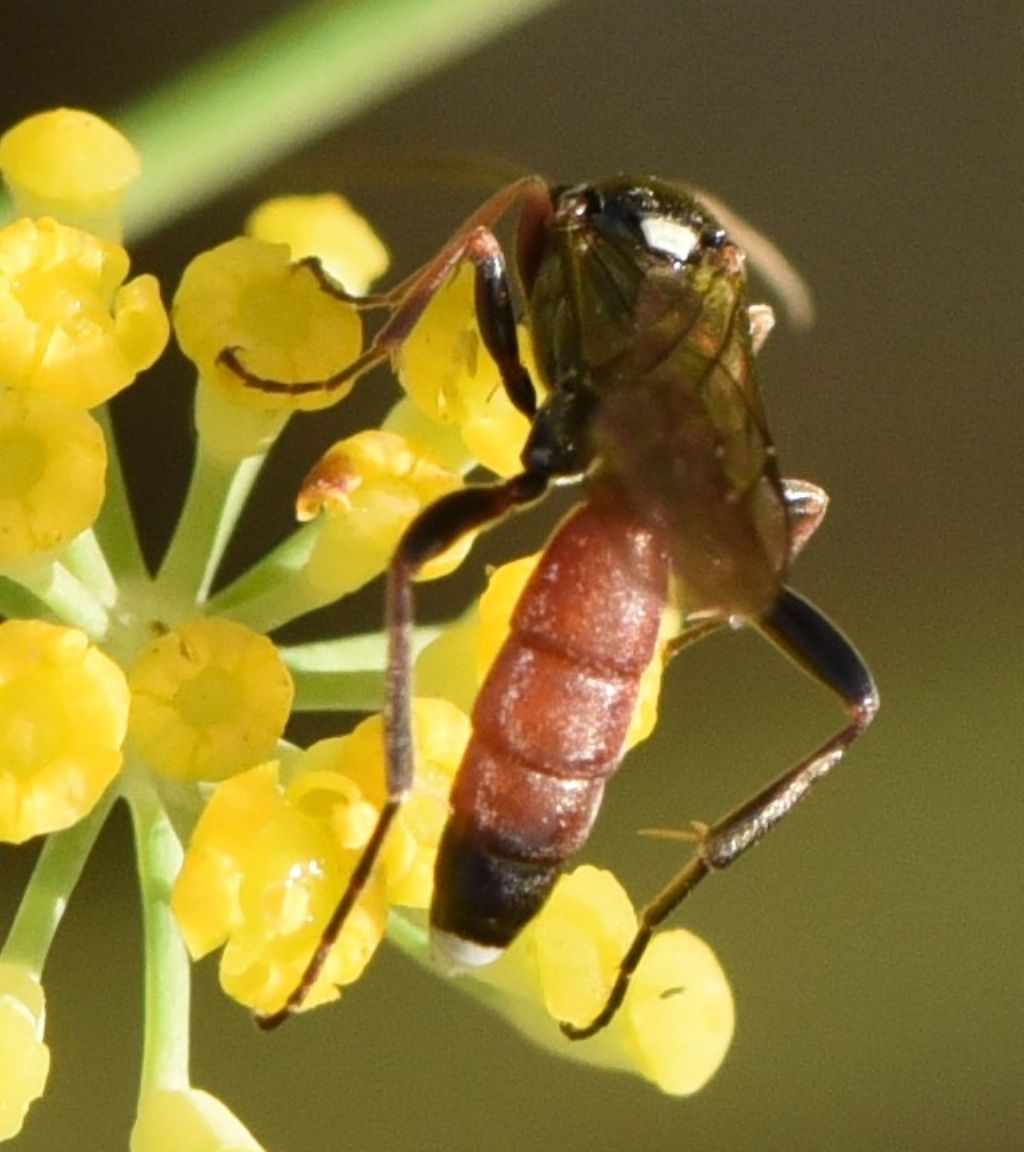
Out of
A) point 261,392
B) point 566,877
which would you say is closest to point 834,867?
point 566,877

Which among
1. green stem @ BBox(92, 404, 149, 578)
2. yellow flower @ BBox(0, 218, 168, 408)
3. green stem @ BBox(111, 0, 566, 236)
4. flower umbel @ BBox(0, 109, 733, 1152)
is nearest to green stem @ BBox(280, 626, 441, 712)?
flower umbel @ BBox(0, 109, 733, 1152)

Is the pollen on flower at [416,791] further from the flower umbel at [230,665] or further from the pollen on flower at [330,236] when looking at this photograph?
the pollen on flower at [330,236]

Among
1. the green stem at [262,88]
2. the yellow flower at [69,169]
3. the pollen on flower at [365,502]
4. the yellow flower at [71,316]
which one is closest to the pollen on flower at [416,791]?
the pollen on flower at [365,502]

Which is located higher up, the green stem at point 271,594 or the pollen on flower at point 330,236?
the pollen on flower at point 330,236

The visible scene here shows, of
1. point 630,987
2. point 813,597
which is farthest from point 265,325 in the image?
point 813,597

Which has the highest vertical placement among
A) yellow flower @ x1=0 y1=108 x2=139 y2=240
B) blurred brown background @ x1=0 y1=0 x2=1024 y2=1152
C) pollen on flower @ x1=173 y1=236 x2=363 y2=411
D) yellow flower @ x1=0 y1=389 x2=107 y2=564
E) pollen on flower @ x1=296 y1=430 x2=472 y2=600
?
yellow flower @ x1=0 y1=108 x2=139 y2=240

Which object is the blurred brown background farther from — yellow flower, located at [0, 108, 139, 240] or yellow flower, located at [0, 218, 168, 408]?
yellow flower, located at [0, 218, 168, 408]
